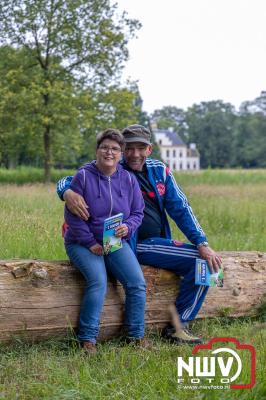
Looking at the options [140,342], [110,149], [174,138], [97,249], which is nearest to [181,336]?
[140,342]

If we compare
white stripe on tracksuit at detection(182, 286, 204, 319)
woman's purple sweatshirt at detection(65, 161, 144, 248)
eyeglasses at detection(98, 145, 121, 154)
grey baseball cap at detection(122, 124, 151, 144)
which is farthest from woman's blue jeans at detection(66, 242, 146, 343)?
grey baseball cap at detection(122, 124, 151, 144)

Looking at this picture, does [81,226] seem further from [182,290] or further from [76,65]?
[76,65]

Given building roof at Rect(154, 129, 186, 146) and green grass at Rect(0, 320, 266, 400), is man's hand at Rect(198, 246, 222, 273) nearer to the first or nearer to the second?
green grass at Rect(0, 320, 266, 400)

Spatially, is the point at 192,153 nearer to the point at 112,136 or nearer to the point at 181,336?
the point at 181,336

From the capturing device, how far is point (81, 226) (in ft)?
13.7

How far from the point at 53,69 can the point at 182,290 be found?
20.0 meters

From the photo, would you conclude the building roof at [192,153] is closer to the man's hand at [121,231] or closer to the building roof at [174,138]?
the building roof at [174,138]

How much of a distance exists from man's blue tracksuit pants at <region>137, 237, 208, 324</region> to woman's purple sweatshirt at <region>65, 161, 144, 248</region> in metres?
0.43

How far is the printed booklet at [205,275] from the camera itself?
4555mm

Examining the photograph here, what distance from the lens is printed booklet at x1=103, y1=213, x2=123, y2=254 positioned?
4.14 meters

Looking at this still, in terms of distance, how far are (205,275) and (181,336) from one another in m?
0.55

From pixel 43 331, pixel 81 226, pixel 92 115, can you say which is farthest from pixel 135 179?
pixel 92 115

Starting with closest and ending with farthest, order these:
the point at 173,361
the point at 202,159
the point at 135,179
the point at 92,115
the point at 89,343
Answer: the point at 173,361 < the point at 89,343 < the point at 135,179 < the point at 92,115 < the point at 202,159

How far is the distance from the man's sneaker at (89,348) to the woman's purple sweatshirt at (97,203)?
0.75m
